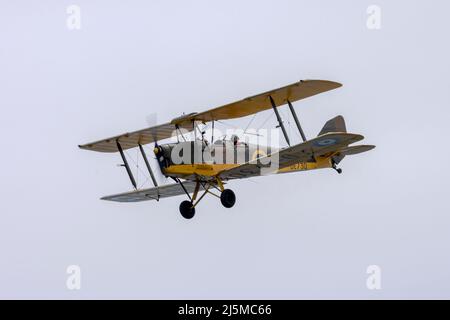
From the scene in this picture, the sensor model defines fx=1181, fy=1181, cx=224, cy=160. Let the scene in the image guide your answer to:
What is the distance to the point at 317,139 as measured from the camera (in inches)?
1111

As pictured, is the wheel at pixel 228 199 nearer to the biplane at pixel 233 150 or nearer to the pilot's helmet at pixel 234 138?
the biplane at pixel 233 150

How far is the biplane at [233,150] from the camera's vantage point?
29.2 metres

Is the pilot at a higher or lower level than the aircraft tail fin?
lower

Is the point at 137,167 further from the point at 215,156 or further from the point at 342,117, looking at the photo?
the point at 342,117

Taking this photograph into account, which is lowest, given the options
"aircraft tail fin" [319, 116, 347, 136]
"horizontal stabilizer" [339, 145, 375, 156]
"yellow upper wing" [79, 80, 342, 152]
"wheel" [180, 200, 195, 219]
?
"wheel" [180, 200, 195, 219]

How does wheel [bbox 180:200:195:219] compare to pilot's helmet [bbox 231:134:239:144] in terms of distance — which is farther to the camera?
pilot's helmet [bbox 231:134:239:144]

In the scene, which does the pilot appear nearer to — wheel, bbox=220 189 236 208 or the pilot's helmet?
the pilot's helmet

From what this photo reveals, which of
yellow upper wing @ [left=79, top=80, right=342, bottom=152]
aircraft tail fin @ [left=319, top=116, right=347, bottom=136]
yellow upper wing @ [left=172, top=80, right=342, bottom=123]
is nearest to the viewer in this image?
yellow upper wing @ [left=172, top=80, right=342, bottom=123]

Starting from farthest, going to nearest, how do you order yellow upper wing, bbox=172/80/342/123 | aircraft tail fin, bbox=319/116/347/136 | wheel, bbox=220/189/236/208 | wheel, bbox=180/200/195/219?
aircraft tail fin, bbox=319/116/347/136, wheel, bbox=180/200/195/219, wheel, bbox=220/189/236/208, yellow upper wing, bbox=172/80/342/123

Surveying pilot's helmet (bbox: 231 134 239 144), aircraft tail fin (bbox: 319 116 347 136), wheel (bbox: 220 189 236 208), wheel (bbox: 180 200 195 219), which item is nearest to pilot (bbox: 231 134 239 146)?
pilot's helmet (bbox: 231 134 239 144)

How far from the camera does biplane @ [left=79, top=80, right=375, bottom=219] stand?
29156 millimetres
